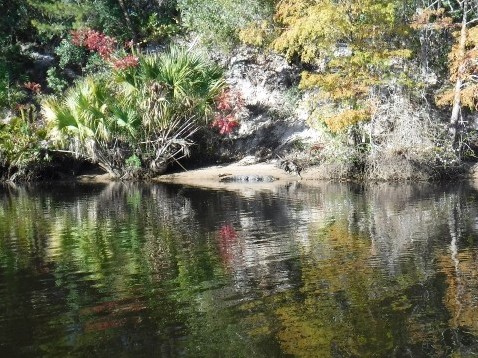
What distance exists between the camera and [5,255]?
1042 cm

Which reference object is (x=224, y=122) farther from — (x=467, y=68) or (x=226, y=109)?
(x=467, y=68)

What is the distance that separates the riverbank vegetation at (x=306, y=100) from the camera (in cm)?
1995

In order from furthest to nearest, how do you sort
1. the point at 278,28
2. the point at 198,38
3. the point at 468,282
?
the point at 198,38 < the point at 278,28 < the point at 468,282

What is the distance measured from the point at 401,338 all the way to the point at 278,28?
19.1 meters

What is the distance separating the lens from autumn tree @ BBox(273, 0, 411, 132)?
19.3 m

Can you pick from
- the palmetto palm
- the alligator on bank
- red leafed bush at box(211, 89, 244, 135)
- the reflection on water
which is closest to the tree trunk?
the alligator on bank

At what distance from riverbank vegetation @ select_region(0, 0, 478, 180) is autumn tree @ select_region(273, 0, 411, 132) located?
Result: 0.14ft

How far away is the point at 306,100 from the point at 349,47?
293cm

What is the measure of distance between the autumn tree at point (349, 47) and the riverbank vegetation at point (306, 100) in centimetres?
4

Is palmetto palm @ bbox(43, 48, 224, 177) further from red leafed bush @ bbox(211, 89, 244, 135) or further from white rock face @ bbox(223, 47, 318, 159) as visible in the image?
white rock face @ bbox(223, 47, 318, 159)

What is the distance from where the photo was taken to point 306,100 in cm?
2247

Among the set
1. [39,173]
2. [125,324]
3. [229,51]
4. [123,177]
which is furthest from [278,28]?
[125,324]

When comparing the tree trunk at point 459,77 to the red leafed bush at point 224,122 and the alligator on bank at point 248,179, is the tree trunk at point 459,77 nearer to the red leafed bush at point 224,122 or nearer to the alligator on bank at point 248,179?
the alligator on bank at point 248,179

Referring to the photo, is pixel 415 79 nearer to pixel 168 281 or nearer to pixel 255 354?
pixel 168 281
